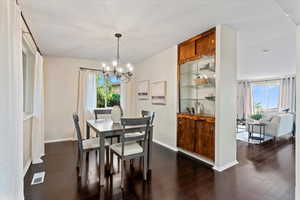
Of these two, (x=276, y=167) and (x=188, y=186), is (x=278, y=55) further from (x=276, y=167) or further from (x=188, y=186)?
(x=188, y=186)

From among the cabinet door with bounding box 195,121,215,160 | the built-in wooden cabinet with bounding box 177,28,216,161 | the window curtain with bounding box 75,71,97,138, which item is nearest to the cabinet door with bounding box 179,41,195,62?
the built-in wooden cabinet with bounding box 177,28,216,161

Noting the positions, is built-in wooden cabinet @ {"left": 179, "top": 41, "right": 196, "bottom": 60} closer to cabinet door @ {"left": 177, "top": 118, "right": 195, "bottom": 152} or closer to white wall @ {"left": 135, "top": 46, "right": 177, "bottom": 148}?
white wall @ {"left": 135, "top": 46, "right": 177, "bottom": 148}

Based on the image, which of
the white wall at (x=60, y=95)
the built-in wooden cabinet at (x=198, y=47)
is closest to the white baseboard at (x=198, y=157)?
the built-in wooden cabinet at (x=198, y=47)

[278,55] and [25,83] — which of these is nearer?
[25,83]

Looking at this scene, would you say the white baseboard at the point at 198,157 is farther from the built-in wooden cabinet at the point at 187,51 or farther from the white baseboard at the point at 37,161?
the white baseboard at the point at 37,161

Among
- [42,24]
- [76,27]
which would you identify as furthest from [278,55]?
[42,24]

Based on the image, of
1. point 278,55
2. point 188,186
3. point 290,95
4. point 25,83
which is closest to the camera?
point 188,186

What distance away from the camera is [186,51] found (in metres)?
3.73

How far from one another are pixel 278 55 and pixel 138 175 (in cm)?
504

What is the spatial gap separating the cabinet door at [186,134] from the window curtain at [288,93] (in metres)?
6.81

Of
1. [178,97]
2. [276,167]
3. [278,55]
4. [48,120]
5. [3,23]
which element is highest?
[278,55]

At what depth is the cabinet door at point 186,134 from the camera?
3.53 meters

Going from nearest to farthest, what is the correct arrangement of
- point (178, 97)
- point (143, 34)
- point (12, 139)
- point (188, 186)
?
point (12, 139), point (188, 186), point (143, 34), point (178, 97)

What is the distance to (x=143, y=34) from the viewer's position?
331 centimetres
